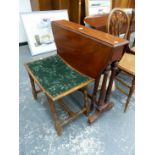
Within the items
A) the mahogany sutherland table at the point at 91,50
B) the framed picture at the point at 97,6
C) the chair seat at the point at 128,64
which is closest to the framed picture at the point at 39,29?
the framed picture at the point at 97,6

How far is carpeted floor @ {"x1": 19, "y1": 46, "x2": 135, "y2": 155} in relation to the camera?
1271 mm

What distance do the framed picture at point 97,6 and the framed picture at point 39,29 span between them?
45 cm

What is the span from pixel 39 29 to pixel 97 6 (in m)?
1.16

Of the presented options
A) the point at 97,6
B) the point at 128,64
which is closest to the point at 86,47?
the point at 128,64

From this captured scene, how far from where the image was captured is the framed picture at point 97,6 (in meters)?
2.59

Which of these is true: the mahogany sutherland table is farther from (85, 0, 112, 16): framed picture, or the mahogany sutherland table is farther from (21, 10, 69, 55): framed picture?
(85, 0, 112, 16): framed picture

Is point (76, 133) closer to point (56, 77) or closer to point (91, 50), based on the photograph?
point (56, 77)

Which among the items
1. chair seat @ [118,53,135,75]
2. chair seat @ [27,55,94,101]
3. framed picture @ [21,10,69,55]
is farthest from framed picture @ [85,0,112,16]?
chair seat @ [27,55,94,101]

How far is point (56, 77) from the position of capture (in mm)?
1253

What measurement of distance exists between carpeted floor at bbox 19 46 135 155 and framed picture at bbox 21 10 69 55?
118 cm

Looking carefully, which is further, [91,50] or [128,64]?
[128,64]

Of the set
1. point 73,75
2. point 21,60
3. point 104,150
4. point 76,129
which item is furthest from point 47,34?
point 104,150
